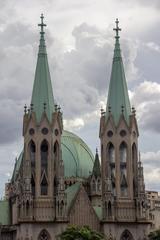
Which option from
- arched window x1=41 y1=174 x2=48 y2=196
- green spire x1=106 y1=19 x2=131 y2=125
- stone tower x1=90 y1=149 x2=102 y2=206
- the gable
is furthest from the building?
arched window x1=41 y1=174 x2=48 y2=196

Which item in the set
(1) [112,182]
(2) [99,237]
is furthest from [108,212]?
(2) [99,237]

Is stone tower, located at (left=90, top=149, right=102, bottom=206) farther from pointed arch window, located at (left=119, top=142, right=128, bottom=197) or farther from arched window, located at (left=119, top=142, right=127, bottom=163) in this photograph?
arched window, located at (left=119, top=142, right=127, bottom=163)

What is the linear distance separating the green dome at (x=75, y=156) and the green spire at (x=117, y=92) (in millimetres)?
10790

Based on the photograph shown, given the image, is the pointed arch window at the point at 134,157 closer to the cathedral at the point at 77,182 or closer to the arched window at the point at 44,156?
the cathedral at the point at 77,182

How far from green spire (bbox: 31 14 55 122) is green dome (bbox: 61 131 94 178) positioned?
423 inches

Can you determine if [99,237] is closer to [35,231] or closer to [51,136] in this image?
[35,231]

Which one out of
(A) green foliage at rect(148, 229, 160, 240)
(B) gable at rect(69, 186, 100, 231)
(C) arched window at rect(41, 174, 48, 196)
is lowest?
(A) green foliage at rect(148, 229, 160, 240)

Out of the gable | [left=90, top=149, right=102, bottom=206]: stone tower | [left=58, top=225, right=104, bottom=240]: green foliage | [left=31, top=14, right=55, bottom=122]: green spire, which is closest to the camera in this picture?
[left=58, top=225, right=104, bottom=240]: green foliage

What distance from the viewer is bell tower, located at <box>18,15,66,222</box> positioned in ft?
283

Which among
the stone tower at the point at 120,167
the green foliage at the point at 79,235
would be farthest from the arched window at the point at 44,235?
the green foliage at the point at 79,235

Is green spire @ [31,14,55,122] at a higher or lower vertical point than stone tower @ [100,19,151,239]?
higher

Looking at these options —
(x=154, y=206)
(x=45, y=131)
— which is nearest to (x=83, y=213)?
(x=45, y=131)

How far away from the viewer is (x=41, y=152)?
88.9 m

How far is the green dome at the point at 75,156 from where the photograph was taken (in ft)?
325
